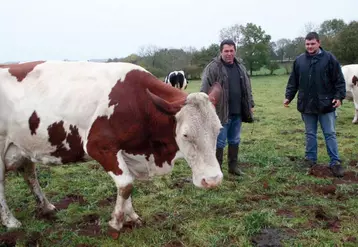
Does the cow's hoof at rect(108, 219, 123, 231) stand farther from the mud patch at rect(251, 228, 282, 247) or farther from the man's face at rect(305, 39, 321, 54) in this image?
the man's face at rect(305, 39, 321, 54)

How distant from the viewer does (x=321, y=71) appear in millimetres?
6680

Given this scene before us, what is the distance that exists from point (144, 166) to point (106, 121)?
73 centimetres

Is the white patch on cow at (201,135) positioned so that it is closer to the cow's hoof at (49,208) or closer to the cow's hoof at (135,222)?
the cow's hoof at (135,222)

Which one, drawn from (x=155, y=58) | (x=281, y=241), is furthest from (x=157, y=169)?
(x=155, y=58)

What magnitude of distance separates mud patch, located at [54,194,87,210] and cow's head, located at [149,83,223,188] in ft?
7.75

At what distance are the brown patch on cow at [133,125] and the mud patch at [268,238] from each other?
1303mm

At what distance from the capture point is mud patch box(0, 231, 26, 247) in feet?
14.4

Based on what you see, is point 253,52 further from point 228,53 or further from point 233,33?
point 228,53

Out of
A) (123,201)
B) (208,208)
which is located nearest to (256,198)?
(208,208)

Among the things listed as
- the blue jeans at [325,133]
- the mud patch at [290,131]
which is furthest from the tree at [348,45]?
the blue jeans at [325,133]

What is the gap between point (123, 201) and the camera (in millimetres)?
4410

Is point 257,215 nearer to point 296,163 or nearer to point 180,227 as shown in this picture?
point 180,227

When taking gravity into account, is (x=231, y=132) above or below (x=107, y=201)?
above

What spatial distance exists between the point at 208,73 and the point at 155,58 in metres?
45.0
